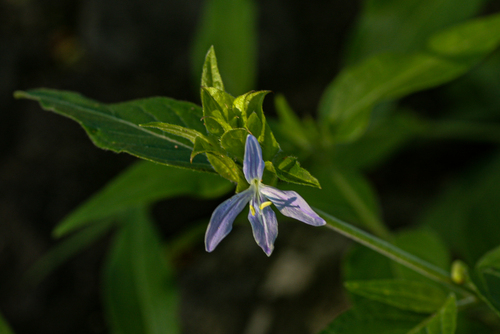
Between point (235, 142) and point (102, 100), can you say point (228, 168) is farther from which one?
point (102, 100)

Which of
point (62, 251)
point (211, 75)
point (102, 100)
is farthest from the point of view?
point (102, 100)

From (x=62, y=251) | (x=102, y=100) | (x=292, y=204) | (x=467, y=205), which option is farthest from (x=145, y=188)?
(x=467, y=205)

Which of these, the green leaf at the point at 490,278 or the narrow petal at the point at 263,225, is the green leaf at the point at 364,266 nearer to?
the green leaf at the point at 490,278

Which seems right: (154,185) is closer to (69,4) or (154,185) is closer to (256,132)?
(256,132)

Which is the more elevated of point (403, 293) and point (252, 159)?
point (252, 159)

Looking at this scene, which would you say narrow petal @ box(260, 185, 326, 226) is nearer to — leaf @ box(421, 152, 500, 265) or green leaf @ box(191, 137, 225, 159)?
green leaf @ box(191, 137, 225, 159)

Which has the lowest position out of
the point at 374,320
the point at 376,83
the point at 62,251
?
the point at 62,251

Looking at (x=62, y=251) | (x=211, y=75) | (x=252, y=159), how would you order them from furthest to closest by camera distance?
(x=62, y=251)
(x=211, y=75)
(x=252, y=159)
